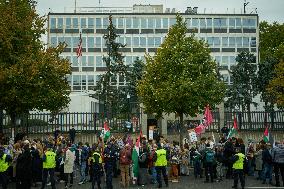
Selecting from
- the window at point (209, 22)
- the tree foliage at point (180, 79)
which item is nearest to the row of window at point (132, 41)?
the window at point (209, 22)

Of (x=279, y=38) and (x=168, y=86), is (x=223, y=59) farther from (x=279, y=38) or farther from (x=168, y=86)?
(x=168, y=86)

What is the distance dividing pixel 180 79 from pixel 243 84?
87.3ft

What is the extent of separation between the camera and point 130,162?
789 inches

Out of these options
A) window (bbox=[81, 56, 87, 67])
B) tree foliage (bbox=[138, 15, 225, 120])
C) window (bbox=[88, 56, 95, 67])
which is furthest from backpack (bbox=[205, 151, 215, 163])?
window (bbox=[81, 56, 87, 67])

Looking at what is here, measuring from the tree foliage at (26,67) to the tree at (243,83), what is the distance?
27.7 metres

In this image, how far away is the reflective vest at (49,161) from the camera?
62.1ft

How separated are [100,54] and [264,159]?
51546 millimetres

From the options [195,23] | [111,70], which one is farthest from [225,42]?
[111,70]

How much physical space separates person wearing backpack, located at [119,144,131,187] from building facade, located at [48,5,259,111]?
1919 inches

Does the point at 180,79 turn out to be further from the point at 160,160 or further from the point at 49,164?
the point at 49,164

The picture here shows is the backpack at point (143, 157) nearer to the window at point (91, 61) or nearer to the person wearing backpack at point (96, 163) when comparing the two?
the person wearing backpack at point (96, 163)

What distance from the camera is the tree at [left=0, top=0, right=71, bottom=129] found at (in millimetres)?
27000

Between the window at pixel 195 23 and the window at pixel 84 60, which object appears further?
the window at pixel 195 23

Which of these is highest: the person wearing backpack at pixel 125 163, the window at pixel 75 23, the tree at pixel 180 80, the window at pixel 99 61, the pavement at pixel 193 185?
the window at pixel 75 23
